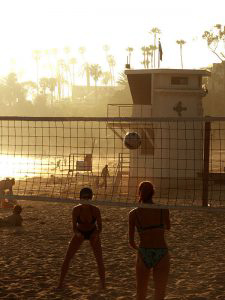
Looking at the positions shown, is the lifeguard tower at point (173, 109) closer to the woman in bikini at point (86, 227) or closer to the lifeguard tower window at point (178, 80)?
the lifeguard tower window at point (178, 80)

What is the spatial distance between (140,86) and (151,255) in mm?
25304

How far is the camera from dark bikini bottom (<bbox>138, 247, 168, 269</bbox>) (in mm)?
7383

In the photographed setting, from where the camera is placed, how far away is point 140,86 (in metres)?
32.3

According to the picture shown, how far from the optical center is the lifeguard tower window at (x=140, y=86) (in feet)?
100

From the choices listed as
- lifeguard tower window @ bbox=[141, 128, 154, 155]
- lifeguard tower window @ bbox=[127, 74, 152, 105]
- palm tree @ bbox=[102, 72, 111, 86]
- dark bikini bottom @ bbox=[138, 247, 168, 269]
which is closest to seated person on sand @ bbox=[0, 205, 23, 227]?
dark bikini bottom @ bbox=[138, 247, 168, 269]

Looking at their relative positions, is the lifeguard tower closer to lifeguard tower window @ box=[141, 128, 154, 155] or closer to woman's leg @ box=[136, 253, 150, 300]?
lifeguard tower window @ box=[141, 128, 154, 155]

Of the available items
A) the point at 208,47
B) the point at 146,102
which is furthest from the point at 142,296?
the point at 208,47

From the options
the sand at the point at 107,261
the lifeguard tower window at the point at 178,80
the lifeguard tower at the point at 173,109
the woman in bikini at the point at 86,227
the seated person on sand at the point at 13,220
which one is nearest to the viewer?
the woman in bikini at the point at 86,227

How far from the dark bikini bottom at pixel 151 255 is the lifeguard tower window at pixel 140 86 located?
23.2 metres

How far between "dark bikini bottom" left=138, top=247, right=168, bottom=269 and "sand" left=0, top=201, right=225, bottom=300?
6.95 ft

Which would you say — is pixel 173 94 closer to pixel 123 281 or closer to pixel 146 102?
pixel 146 102

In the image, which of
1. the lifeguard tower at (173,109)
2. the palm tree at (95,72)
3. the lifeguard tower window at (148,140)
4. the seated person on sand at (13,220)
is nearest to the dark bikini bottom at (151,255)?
the seated person on sand at (13,220)

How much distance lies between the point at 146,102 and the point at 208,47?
8240 centimetres

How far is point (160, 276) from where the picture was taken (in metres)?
7.39
